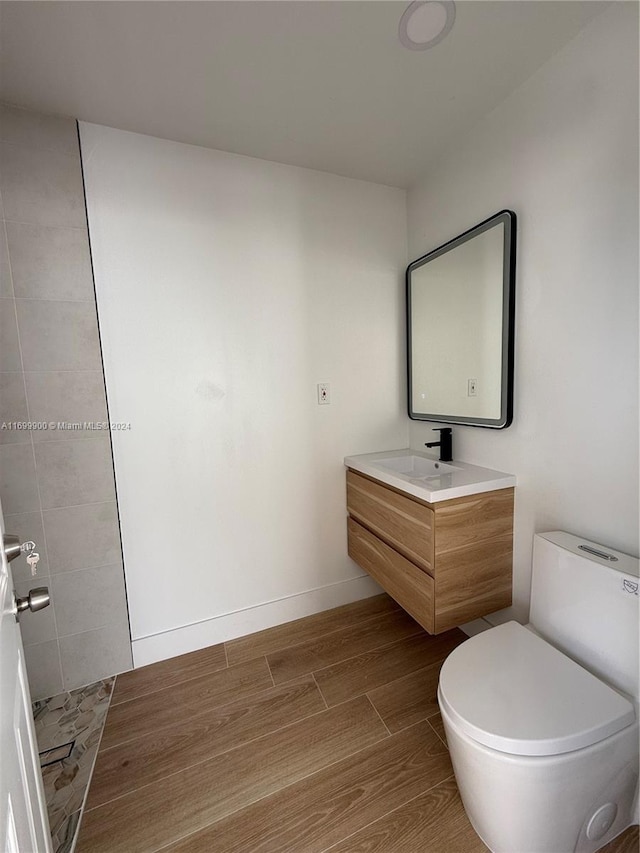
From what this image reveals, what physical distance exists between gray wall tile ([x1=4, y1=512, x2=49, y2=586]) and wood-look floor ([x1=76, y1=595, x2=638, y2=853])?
64cm

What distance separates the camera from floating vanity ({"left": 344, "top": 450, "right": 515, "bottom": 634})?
4.44 ft

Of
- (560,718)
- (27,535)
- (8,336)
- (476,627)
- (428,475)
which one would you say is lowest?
(476,627)

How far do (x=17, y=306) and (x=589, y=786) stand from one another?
2333 mm

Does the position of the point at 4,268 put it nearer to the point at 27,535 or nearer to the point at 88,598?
the point at 27,535

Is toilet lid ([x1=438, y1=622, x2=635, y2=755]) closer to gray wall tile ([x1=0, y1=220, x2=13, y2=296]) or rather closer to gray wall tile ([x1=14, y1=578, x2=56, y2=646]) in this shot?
gray wall tile ([x1=14, y1=578, x2=56, y2=646])

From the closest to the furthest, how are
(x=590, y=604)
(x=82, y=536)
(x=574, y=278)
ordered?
1. (x=590, y=604)
2. (x=574, y=278)
3. (x=82, y=536)

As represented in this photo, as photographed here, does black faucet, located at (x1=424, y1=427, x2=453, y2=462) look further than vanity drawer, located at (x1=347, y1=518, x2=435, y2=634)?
Yes

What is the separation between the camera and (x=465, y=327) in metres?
1.64

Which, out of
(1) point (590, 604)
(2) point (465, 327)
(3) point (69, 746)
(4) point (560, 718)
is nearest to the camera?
(4) point (560, 718)

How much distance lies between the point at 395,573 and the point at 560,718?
2.56 ft

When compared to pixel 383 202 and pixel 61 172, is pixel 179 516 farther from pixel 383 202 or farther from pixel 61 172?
pixel 383 202

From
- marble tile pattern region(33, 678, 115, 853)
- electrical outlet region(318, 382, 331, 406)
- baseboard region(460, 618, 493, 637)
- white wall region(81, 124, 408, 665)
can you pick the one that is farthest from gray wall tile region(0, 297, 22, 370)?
baseboard region(460, 618, 493, 637)

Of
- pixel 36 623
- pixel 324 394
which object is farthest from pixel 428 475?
pixel 36 623

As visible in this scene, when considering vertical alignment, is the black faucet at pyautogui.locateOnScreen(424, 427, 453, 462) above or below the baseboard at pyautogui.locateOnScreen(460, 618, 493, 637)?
above
